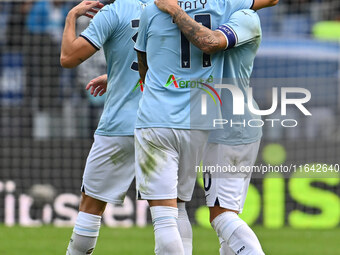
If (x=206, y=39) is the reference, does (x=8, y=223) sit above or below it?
below

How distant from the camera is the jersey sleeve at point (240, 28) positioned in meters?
3.90

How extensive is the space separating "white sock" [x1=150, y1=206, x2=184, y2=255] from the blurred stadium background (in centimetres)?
444

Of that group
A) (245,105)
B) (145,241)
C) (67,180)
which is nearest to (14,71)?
(67,180)

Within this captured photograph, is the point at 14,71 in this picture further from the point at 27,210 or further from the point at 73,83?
the point at 27,210

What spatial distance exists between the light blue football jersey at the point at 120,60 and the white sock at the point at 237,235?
2.93 ft

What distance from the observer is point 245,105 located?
430 centimetres

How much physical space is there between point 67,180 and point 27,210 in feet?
1.90

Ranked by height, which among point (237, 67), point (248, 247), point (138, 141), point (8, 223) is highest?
point (237, 67)

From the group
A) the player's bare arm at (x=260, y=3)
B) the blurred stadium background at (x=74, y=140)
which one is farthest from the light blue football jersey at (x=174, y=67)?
the blurred stadium background at (x=74, y=140)

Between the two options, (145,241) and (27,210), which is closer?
(145,241)

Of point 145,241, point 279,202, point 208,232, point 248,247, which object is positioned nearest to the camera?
point 248,247

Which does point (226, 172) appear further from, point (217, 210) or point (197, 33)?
point (197, 33)

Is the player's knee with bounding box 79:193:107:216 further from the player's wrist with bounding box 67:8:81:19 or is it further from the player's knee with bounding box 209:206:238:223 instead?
the player's wrist with bounding box 67:8:81:19

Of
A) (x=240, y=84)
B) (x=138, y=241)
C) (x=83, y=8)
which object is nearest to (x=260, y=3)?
(x=240, y=84)
